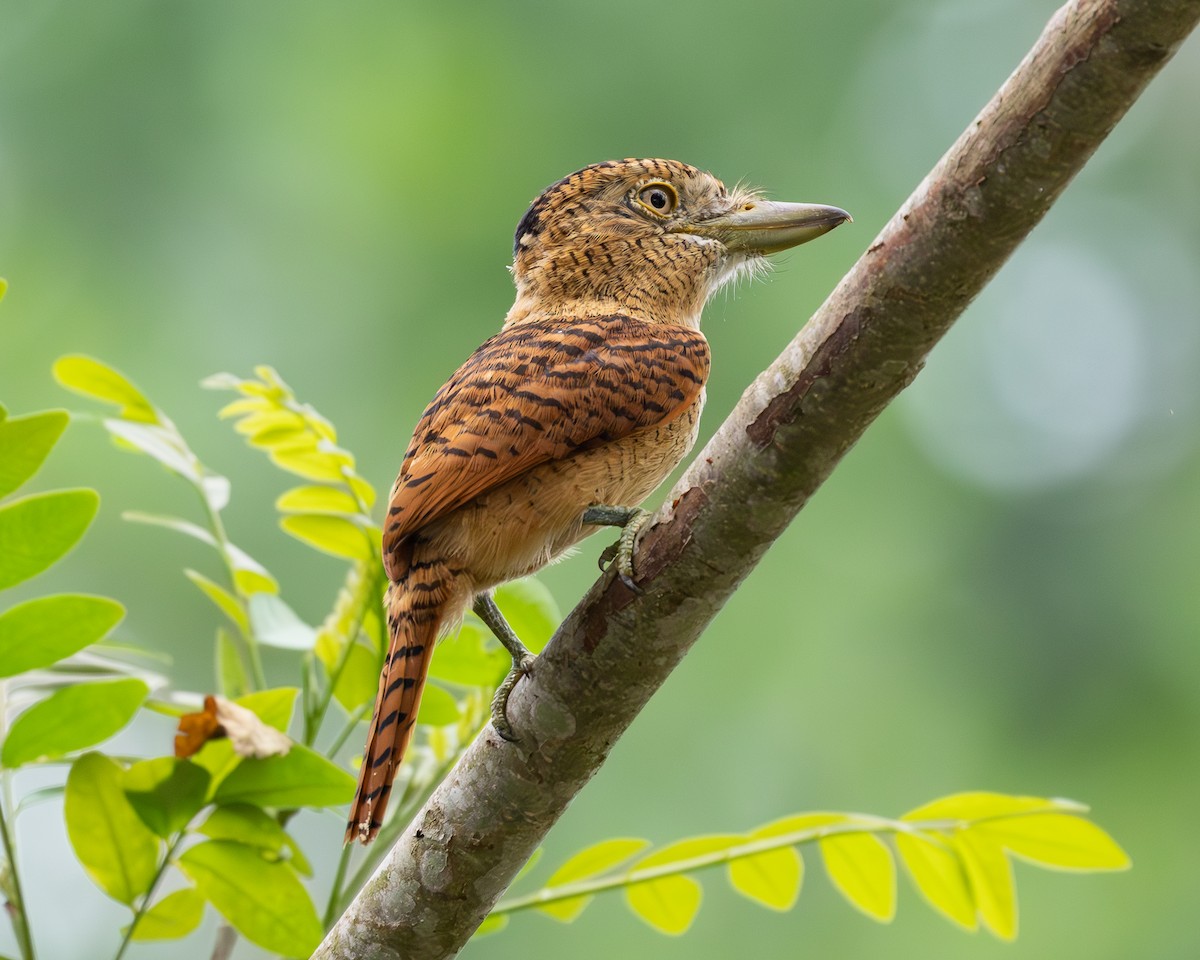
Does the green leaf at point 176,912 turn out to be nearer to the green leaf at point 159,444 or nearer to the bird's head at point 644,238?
the green leaf at point 159,444

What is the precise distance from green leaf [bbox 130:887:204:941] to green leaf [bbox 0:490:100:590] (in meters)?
0.69

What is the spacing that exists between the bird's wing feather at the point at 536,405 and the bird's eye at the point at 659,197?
0.62m

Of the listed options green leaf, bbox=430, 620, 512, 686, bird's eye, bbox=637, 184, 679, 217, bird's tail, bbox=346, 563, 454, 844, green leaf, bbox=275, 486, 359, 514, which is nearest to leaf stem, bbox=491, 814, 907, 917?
bird's tail, bbox=346, 563, 454, 844

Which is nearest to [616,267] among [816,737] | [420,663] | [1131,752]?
[420,663]

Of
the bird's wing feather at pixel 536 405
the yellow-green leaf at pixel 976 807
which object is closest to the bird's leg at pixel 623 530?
the bird's wing feather at pixel 536 405

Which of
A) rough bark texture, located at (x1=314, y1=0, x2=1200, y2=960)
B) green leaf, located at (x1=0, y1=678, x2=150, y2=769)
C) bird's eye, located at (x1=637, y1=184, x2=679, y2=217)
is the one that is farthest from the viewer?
bird's eye, located at (x1=637, y1=184, x2=679, y2=217)

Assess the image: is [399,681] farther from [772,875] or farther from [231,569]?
[772,875]

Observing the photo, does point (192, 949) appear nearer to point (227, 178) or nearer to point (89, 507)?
point (227, 178)

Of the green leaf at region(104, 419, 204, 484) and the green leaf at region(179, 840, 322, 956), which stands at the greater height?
the green leaf at region(104, 419, 204, 484)

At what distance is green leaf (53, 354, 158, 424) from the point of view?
238 centimetres

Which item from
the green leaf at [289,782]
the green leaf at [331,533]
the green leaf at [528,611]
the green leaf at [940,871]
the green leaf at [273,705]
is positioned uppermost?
the green leaf at [940,871]

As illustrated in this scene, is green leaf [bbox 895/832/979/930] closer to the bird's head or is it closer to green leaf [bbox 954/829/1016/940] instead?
green leaf [bbox 954/829/1016/940]

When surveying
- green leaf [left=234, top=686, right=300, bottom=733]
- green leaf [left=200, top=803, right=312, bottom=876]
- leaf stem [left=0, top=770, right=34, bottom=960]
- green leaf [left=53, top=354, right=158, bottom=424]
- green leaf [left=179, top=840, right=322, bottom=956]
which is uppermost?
green leaf [left=53, top=354, right=158, bottom=424]

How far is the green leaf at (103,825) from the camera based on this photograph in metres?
2.05
